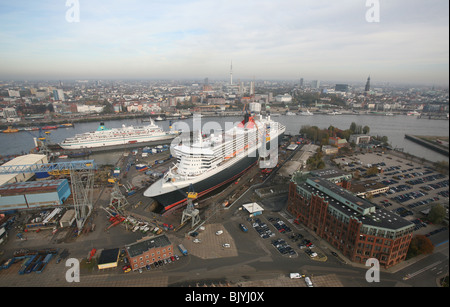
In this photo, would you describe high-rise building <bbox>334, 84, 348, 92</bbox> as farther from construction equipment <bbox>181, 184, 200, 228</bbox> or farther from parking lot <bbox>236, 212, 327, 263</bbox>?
construction equipment <bbox>181, 184, 200, 228</bbox>

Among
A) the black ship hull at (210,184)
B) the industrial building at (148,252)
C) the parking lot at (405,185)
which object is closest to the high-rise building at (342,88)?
the parking lot at (405,185)

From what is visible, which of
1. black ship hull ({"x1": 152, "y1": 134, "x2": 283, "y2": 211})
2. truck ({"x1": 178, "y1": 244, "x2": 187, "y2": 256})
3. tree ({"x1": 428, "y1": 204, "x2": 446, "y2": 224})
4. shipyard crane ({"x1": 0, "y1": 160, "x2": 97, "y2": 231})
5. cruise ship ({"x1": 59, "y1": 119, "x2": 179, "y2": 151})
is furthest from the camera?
cruise ship ({"x1": 59, "y1": 119, "x2": 179, "y2": 151})

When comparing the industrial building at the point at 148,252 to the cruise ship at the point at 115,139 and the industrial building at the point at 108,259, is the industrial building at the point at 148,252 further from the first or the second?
the cruise ship at the point at 115,139

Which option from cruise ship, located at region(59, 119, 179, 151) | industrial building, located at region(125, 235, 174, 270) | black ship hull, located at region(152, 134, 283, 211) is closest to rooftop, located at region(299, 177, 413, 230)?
black ship hull, located at region(152, 134, 283, 211)

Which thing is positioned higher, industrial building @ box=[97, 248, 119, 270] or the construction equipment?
the construction equipment
